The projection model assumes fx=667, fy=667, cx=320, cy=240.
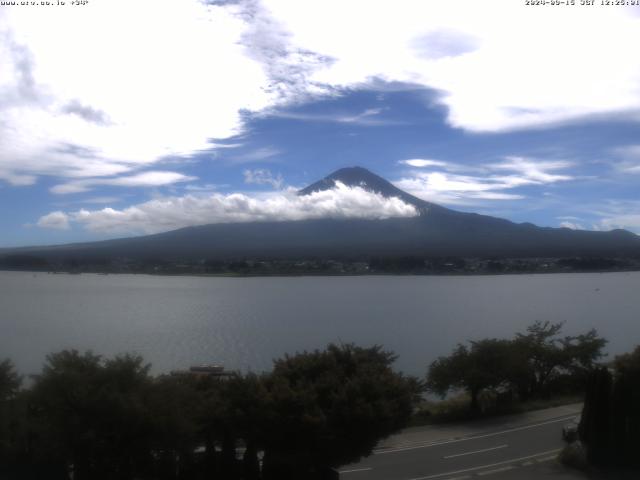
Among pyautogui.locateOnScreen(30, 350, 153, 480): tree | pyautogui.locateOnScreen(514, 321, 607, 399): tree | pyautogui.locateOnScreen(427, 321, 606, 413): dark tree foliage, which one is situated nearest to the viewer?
pyautogui.locateOnScreen(30, 350, 153, 480): tree

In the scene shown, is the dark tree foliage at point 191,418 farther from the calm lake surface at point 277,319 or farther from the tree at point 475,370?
the calm lake surface at point 277,319

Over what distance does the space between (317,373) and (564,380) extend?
12.8 m

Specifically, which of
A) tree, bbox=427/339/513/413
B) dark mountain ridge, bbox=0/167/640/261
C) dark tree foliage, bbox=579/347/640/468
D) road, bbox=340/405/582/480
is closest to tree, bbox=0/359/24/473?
road, bbox=340/405/582/480

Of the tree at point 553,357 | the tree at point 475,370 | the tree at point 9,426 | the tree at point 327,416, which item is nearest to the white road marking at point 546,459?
the tree at point 327,416

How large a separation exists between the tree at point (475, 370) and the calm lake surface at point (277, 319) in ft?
17.4

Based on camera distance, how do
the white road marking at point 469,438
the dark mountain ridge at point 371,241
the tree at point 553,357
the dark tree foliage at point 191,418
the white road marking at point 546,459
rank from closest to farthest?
1. the dark tree foliage at point 191,418
2. the white road marking at point 546,459
3. the white road marking at point 469,438
4. the tree at point 553,357
5. the dark mountain ridge at point 371,241

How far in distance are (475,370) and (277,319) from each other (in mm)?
27197

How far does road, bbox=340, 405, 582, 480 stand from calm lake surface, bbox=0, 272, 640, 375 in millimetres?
6509

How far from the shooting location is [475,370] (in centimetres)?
1777

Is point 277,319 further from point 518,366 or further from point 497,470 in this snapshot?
point 497,470

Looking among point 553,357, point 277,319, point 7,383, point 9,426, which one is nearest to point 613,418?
point 553,357

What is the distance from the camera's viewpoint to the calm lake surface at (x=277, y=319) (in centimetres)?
3077

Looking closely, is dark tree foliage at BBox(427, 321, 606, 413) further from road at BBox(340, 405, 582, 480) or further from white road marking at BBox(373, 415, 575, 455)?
road at BBox(340, 405, 582, 480)

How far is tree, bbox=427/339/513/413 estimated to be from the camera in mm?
17750
